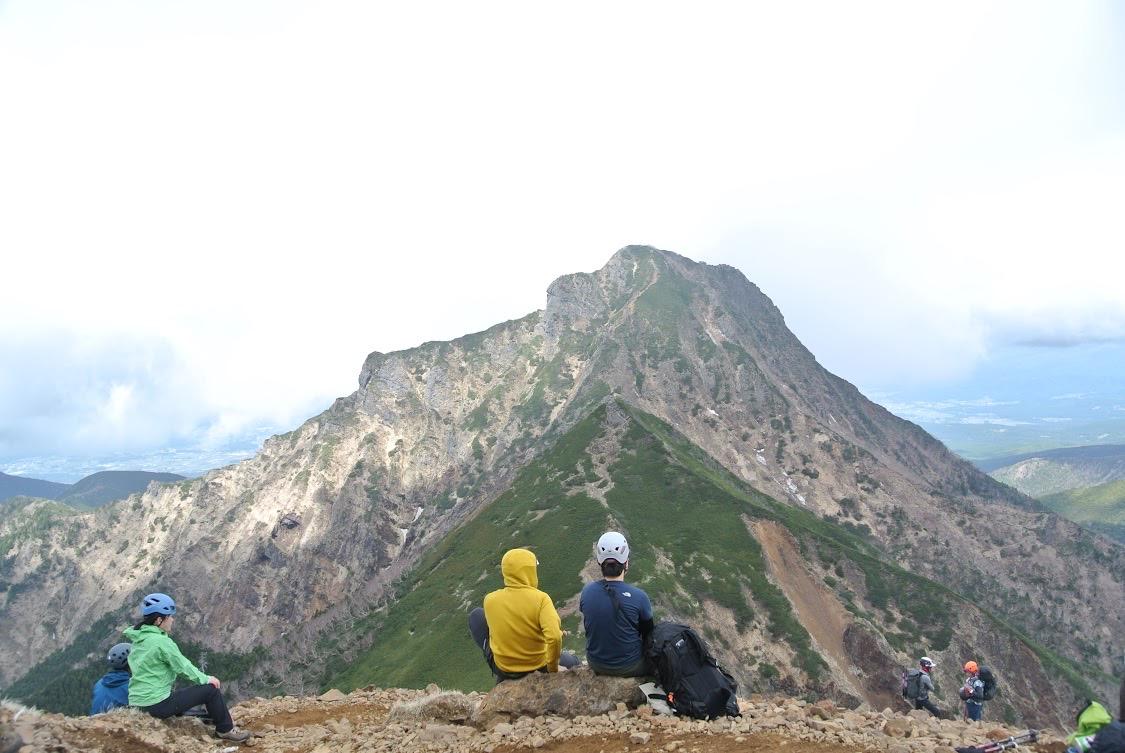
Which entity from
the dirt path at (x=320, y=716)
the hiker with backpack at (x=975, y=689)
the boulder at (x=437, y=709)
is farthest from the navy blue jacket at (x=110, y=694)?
the hiker with backpack at (x=975, y=689)

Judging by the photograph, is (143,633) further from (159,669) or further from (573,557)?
(573,557)

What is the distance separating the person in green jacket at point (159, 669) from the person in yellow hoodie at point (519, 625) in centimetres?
594

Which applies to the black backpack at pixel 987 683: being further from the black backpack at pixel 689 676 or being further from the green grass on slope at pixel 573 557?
the green grass on slope at pixel 573 557

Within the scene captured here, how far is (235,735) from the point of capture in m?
14.7

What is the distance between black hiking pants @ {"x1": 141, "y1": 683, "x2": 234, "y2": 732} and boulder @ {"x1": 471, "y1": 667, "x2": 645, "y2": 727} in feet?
19.1

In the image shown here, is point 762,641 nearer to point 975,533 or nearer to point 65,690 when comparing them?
point 975,533

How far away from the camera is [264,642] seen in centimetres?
15862

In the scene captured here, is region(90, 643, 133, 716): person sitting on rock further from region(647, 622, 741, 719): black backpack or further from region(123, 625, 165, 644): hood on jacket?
region(647, 622, 741, 719): black backpack

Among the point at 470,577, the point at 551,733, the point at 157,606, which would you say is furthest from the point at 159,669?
the point at 470,577

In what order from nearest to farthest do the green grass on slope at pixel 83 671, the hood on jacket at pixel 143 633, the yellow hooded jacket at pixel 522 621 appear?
the hood on jacket at pixel 143 633
the yellow hooded jacket at pixel 522 621
the green grass on slope at pixel 83 671

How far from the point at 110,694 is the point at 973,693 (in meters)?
24.7

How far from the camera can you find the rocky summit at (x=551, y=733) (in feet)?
37.7

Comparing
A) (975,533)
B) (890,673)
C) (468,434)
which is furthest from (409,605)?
(975,533)

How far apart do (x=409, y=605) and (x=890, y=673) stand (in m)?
68.2
